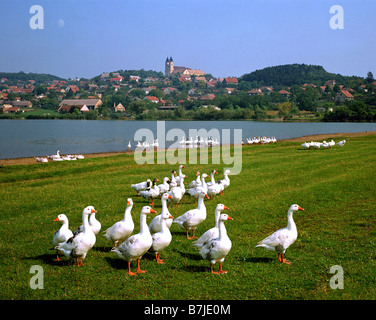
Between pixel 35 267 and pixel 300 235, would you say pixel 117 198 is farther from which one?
pixel 300 235

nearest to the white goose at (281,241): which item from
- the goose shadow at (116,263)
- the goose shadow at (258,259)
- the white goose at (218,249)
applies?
the goose shadow at (258,259)

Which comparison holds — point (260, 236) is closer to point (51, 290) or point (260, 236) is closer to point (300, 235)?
point (300, 235)

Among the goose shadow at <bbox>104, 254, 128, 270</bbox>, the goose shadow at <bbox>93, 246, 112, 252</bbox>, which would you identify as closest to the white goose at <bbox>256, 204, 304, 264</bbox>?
the goose shadow at <bbox>104, 254, 128, 270</bbox>

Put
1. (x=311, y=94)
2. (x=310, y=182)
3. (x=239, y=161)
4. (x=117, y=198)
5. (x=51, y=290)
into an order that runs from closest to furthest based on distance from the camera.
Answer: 1. (x=51, y=290)
2. (x=117, y=198)
3. (x=310, y=182)
4. (x=239, y=161)
5. (x=311, y=94)

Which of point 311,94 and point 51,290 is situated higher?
point 311,94

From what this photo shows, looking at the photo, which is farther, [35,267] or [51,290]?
[35,267]

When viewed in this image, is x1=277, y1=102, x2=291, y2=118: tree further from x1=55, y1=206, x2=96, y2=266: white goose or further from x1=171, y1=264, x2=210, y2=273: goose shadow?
x1=55, y1=206, x2=96, y2=266: white goose

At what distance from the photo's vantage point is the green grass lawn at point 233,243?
748cm

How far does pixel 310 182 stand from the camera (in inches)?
747

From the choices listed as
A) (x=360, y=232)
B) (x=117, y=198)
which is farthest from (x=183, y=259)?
(x=117, y=198)

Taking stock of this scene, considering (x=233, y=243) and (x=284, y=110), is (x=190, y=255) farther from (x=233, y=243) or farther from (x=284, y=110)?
(x=284, y=110)

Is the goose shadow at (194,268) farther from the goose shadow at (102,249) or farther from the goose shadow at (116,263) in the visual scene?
the goose shadow at (102,249)
